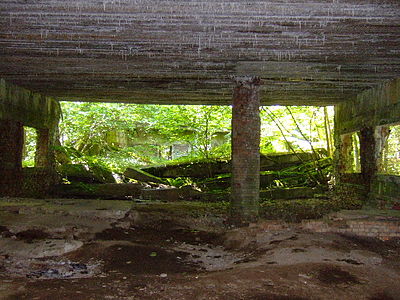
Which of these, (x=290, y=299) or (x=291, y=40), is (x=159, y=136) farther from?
(x=290, y=299)

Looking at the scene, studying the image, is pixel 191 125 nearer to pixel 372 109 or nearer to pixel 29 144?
pixel 372 109

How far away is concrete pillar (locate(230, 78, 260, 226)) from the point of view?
8133 millimetres

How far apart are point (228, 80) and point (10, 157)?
6710 millimetres

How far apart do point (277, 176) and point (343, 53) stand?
7.42 metres

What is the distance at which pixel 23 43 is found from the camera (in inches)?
258

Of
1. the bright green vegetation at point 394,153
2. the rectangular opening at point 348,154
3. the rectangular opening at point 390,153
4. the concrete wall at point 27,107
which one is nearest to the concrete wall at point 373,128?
the rectangular opening at point 390,153

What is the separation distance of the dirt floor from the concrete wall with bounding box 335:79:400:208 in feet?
7.46

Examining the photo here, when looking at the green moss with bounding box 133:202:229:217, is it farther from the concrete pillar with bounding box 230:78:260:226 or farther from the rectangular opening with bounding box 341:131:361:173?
the rectangular opening with bounding box 341:131:361:173

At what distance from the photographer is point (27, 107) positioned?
35.5 ft

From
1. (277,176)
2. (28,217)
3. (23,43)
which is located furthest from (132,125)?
(23,43)

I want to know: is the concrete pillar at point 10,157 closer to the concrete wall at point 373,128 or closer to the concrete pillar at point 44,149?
the concrete pillar at point 44,149

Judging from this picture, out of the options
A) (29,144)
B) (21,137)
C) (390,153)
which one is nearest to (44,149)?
(21,137)

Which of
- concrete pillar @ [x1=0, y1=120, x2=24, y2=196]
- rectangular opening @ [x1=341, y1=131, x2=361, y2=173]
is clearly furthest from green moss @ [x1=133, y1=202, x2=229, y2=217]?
rectangular opening @ [x1=341, y1=131, x2=361, y2=173]

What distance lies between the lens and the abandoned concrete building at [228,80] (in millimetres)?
4820
